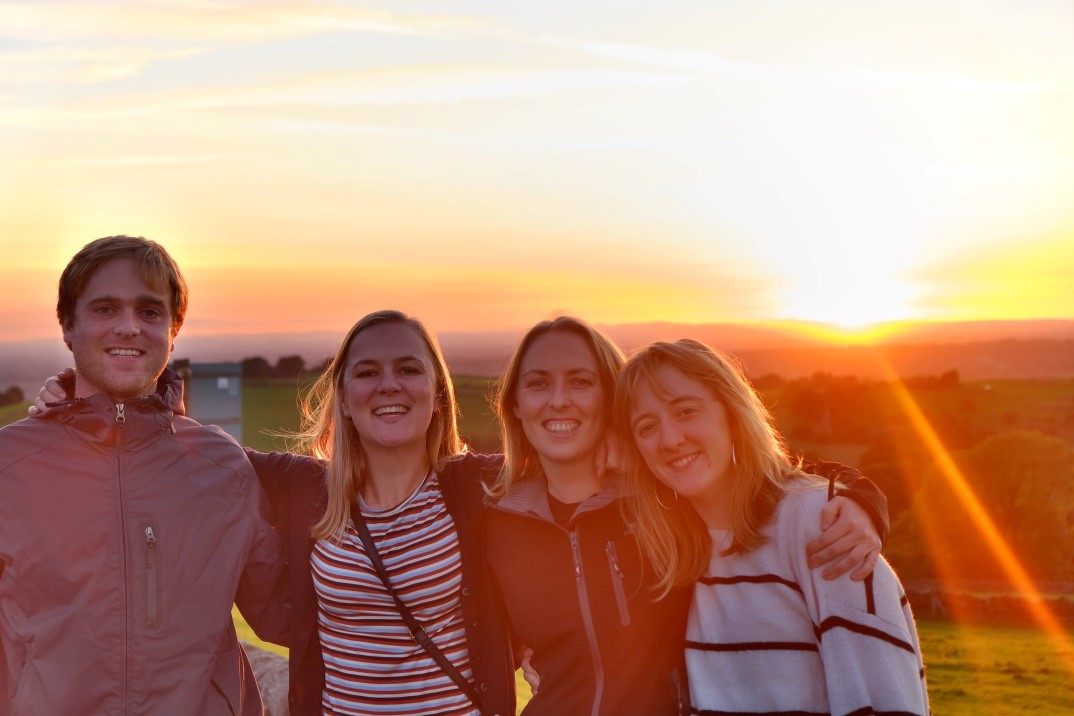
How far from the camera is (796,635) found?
10.4 feet

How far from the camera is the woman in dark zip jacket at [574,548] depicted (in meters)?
3.45

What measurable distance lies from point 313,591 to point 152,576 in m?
0.67

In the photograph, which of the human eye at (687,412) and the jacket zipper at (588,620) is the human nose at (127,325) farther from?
the human eye at (687,412)

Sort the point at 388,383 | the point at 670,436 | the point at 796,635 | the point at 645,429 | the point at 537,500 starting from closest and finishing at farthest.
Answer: the point at 796,635 < the point at 670,436 < the point at 645,429 < the point at 537,500 < the point at 388,383

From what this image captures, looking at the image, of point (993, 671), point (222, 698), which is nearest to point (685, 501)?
point (222, 698)

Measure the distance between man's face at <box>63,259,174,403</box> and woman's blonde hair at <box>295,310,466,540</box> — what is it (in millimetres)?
783

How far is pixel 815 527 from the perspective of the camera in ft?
10.5

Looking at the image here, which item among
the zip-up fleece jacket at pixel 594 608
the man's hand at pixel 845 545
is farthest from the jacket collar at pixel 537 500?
the man's hand at pixel 845 545

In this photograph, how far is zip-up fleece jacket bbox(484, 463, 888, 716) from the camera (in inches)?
135

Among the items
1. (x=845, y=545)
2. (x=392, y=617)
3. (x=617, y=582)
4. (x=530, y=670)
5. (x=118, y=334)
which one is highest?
(x=118, y=334)

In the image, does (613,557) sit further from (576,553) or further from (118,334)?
(118,334)

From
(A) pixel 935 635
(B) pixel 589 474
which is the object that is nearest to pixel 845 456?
(A) pixel 935 635

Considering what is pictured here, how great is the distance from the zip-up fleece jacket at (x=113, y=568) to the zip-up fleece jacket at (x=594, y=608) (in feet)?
3.65

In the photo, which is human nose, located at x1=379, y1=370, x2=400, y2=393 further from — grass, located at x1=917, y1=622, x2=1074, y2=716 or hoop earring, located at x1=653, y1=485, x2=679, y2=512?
grass, located at x1=917, y1=622, x2=1074, y2=716
